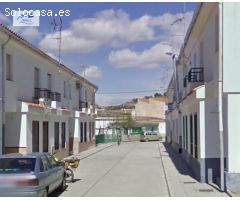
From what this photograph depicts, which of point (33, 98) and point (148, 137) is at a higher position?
point (33, 98)

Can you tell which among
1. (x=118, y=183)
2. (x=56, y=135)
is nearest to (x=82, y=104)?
(x=56, y=135)

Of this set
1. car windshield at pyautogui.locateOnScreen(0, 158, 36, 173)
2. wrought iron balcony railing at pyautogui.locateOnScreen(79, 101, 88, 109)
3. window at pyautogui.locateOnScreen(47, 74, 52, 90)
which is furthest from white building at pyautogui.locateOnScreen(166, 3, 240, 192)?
wrought iron balcony railing at pyautogui.locateOnScreen(79, 101, 88, 109)

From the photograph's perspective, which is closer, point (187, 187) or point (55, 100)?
point (187, 187)

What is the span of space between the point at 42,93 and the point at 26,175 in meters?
13.6

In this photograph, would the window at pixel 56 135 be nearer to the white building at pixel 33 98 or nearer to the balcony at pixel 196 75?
the white building at pixel 33 98

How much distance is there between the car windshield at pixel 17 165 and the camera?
39.3 ft

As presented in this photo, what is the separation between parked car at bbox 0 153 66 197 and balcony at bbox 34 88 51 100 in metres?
10.7

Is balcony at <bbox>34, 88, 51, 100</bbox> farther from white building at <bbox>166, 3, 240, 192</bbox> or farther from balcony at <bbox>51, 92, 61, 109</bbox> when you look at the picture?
white building at <bbox>166, 3, 240, 192</bbox>

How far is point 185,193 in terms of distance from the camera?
14.2 metres

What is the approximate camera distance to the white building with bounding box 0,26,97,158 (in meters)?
19.8

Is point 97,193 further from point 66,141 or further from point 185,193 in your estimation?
point 66,141

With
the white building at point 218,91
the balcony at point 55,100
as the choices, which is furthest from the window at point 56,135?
the white building at point 218,91

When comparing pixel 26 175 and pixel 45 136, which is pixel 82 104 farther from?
pixel 26 175

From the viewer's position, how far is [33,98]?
77.4ft
